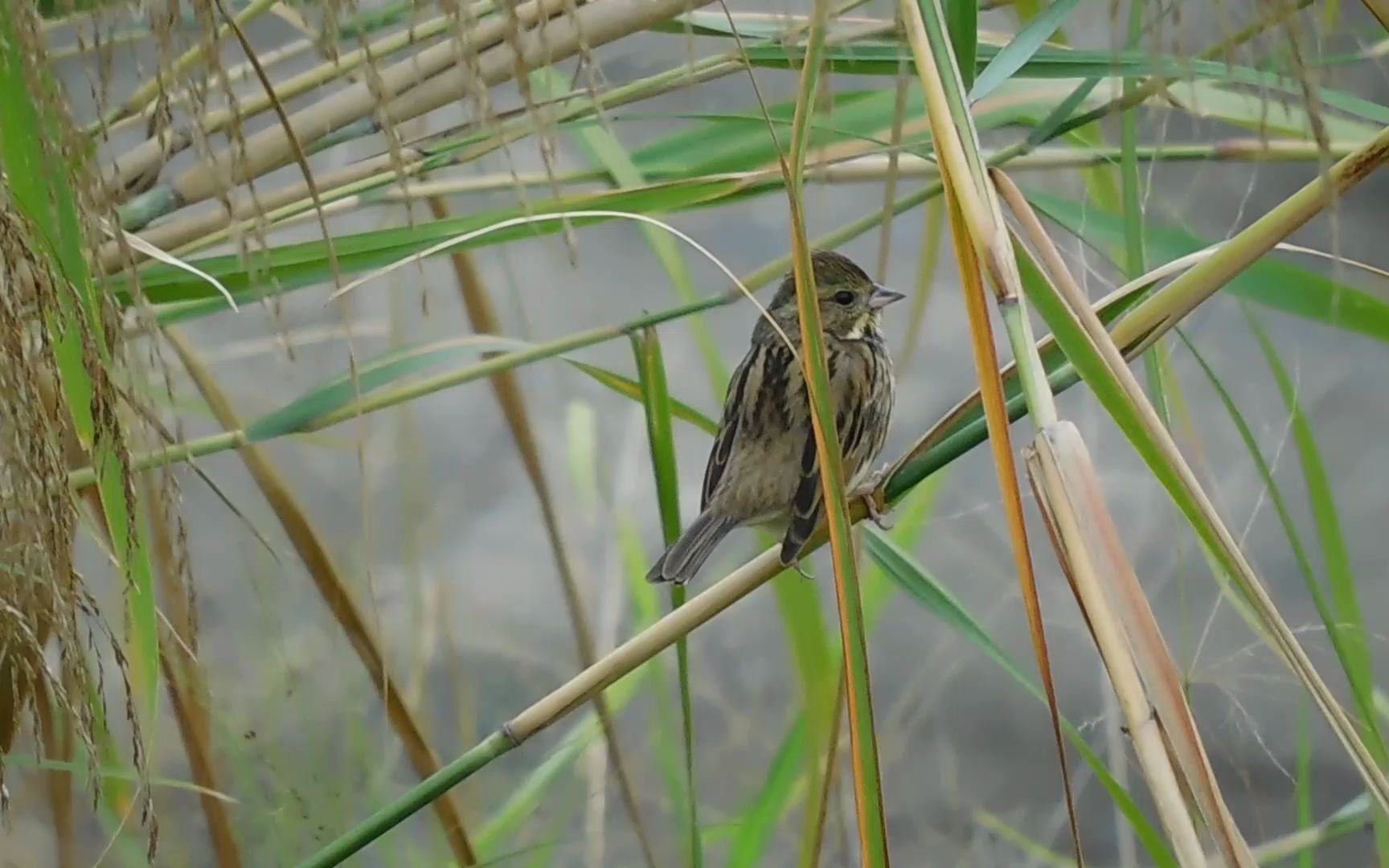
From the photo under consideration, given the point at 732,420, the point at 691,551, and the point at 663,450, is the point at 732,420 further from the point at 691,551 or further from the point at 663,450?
the point at 663,450

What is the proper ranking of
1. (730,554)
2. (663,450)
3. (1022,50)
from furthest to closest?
1. (730,554)
2. (663,450)
3. (1022,50)

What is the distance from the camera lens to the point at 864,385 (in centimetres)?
116

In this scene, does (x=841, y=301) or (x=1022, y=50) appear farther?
(x=841, y=301)

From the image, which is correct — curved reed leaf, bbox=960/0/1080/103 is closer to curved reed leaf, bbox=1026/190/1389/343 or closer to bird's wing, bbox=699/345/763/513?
curved reed leaf, bbox=1026/190/1389/343

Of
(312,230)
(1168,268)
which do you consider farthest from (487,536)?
(1168,268)

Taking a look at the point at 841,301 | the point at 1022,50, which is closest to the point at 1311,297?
the point at 1022,50

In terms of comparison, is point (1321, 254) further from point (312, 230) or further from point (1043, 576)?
point (1043, 576)

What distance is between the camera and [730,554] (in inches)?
58.7

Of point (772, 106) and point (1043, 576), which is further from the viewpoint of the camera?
point (1043, 576)

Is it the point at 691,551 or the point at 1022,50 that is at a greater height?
the point at 1022,50

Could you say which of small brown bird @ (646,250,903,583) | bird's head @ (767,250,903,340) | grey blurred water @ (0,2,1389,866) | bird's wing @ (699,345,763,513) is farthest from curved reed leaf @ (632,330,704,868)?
grey blurred water @ (0,2,1389,866)

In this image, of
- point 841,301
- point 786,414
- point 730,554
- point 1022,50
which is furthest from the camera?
point 730,554

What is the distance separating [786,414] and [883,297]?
0.13 metres

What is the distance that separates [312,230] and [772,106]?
25.9 inches
